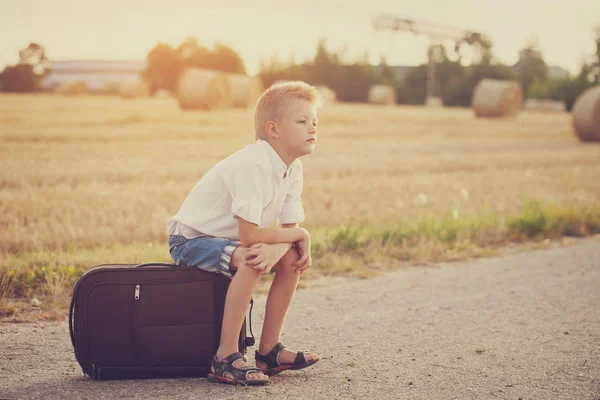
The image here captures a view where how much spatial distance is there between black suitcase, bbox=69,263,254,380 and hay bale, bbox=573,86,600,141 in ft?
55.7

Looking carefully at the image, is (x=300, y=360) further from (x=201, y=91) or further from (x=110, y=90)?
(x=110, y=90)

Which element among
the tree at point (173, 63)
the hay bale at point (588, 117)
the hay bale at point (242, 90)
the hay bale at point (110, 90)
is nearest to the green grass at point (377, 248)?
the hay bale at point (588, 117)

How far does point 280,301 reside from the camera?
3188 mm

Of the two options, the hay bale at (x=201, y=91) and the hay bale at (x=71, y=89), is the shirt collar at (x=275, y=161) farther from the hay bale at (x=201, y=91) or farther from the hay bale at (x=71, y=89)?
the hay bale at (x=71, y=89)

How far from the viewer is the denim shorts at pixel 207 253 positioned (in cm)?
304

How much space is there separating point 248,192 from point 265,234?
197mm

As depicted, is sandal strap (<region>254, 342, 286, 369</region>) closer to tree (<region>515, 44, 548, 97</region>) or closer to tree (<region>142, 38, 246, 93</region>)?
tree (<region>515, 44, 548, 97</region>)

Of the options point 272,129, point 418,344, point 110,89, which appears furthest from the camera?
point 110,89

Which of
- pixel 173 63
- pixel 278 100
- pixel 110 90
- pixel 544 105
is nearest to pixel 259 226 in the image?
pixel 278 100

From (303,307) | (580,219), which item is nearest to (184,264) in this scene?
(303,307)

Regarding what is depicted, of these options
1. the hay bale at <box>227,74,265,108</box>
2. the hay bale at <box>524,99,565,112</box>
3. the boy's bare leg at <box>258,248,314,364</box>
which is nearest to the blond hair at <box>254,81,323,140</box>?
the boy's bare leg at <box>258,248,314,364</box>

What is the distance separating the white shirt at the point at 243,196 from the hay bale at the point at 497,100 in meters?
25.1

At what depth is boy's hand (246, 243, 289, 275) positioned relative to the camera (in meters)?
2.97

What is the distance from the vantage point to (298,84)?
10.5ft
